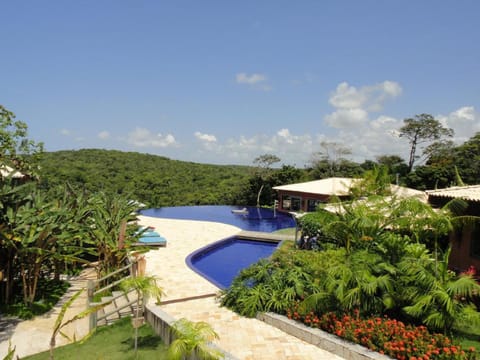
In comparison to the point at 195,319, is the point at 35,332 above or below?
below

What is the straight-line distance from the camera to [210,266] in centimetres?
1366

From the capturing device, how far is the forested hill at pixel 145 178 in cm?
3603

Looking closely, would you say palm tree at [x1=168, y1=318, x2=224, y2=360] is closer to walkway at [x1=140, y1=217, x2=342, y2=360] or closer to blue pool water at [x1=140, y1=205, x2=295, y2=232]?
walkway at [x1=140, y1=217, x2=342, y2=360]

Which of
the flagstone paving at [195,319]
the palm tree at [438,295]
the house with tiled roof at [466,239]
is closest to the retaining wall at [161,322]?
the flagstone paving at [195,319]

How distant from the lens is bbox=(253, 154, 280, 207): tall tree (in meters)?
32.1

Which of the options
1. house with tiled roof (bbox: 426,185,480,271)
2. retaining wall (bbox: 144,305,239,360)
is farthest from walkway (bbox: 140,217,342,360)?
house with tiled roof (bbox: 426,185,480,271)

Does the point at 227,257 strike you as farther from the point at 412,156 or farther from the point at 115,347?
the point at 412,156

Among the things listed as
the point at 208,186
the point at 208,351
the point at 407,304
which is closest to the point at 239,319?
the point at 208,351

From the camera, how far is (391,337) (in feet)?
19.1

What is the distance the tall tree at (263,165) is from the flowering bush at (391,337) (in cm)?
2553

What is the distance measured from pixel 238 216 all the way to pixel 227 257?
12.3m

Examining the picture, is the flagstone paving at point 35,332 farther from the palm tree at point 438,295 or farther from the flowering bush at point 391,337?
the palm tree at point 438,295

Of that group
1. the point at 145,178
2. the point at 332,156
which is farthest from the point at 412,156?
the point at 145,178

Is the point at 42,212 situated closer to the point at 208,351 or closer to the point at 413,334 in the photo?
the point at 208,351
